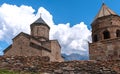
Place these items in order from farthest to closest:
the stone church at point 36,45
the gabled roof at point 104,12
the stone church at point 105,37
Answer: the stone church at point 36,45 → the gabled roof at point 104,12 → the stone church at point 105,37

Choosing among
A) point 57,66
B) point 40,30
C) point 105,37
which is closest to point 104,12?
point 105,37

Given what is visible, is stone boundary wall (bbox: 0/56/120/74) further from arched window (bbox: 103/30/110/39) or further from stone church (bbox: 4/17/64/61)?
stone church (bbox: 4/17/64/61)

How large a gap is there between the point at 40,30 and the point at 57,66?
2589 cm

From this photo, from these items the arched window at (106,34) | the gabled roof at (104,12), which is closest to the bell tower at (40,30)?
the gabled roof at (104,12)

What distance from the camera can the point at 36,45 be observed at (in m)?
29.5

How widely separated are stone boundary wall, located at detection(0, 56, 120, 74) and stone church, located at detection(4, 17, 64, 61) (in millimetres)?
18845

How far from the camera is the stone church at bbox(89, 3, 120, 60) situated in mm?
23828

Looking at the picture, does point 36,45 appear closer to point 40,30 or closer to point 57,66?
point 40,30

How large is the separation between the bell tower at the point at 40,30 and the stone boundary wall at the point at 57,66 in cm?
2487

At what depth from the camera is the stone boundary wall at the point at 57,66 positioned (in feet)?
28.2

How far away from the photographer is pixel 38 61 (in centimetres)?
895

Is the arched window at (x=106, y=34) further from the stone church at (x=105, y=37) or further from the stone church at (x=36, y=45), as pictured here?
the stone church at (x=36, y=45)

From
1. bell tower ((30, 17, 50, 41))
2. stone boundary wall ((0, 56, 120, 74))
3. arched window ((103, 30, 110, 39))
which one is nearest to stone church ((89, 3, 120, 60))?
arched window ((103, 30, 110, 39))

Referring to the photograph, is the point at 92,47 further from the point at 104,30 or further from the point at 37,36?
the point at 37,36
